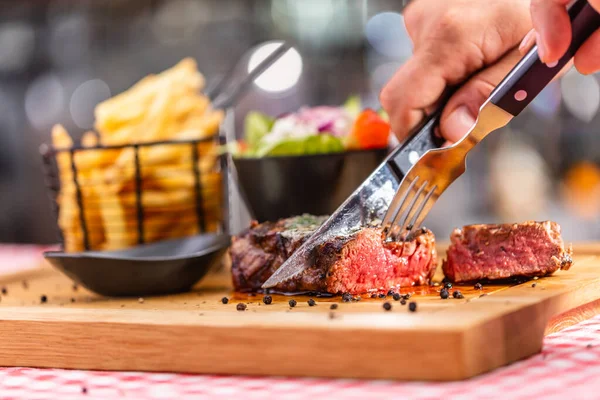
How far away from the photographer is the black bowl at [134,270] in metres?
2.39

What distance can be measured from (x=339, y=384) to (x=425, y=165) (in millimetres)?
764

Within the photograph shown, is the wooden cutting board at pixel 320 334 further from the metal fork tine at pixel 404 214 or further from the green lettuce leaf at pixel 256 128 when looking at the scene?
the green lettuce leaf at pixel 256 128

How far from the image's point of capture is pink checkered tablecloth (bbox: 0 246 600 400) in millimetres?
1432

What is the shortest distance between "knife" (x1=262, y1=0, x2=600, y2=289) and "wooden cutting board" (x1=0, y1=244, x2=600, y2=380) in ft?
0.63

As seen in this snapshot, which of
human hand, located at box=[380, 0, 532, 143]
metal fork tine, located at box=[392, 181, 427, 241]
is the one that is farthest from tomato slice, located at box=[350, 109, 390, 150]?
metal fork tine, located at box=[392, 181, 427, 241]

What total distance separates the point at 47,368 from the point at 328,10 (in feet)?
20.9

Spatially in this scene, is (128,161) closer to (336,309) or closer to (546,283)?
(336,309)

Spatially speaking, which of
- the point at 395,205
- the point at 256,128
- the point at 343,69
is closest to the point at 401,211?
the point at 395,205

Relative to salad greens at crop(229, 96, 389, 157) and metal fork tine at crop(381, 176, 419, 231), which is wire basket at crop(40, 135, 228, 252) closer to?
salad greens at crop(229, 96, 389, 157)

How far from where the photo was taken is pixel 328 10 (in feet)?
25.5

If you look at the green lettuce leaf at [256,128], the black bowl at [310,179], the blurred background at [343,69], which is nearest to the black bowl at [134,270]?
the black bowl at [310,179]

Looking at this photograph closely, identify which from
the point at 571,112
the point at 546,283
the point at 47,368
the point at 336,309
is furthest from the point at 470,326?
the point at 571,112

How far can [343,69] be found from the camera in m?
7.96

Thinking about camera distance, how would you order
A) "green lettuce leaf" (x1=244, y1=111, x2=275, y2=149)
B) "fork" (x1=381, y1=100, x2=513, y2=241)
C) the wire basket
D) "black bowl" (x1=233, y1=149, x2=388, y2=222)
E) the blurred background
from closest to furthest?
"fork" (x1=381, y1=100, x2=513, y2=241) < "black bowl" (x1=233, y1=149, x2=388, y2=222) < the wire basket < "green lettuce leaf" (x1=244, y1=111, x2=275, y2=149) < the blurred background
